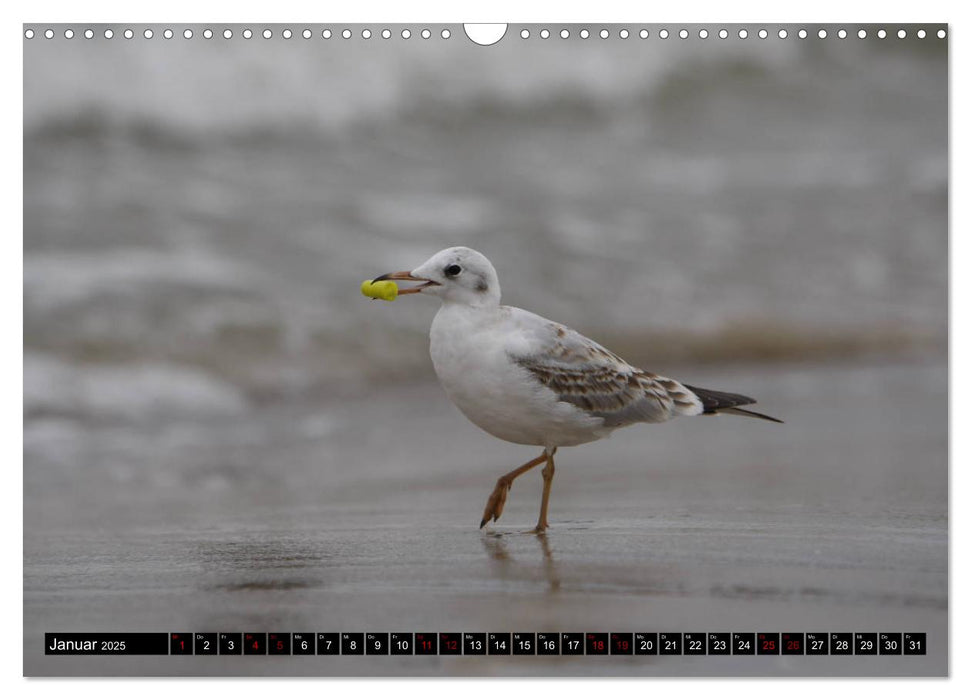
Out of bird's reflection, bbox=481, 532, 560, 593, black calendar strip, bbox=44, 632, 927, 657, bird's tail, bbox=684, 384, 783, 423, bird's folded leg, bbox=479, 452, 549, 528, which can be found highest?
bird's tail, bbox=684, 384, 783, 423

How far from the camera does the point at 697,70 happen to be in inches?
212

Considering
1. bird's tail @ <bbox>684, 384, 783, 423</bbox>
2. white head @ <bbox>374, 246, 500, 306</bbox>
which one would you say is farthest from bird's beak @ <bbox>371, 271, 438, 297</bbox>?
bird's tail @ <bbox>684, 384, 783, 423</bbox>

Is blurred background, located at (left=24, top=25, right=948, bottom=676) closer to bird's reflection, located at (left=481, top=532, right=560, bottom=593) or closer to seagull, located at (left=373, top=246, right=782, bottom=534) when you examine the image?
bird's reflection, located at (left=481, top=532, right=560, bottom=593)

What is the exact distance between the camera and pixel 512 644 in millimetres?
3295

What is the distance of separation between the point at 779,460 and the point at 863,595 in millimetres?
1717

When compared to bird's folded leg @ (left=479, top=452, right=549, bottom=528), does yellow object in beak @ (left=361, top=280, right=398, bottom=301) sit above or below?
above

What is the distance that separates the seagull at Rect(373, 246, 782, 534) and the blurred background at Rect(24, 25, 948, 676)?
38 centimetres

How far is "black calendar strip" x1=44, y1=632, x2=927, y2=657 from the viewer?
328 centimetres

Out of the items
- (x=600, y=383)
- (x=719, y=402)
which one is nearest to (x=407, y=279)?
(x=600, y=383)

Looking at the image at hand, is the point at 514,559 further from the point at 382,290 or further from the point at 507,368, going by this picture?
the point at 382,290

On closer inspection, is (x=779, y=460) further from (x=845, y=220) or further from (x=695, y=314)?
(x=845, y=220)

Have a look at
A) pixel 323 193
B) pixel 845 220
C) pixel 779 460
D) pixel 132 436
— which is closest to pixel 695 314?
pixel 845 220

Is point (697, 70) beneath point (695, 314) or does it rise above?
above

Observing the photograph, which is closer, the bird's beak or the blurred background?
the bird's beak
